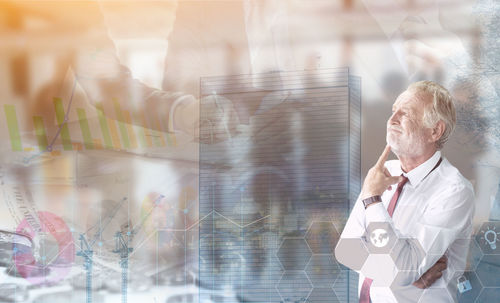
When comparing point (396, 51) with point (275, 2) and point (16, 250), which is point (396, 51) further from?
point (16, 250)

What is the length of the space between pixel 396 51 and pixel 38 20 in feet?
4.99

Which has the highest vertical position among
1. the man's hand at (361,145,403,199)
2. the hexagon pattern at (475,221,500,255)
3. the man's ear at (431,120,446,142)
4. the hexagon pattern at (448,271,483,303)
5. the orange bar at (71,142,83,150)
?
the man's ear at (431,120,446,142)

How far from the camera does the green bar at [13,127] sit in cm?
279

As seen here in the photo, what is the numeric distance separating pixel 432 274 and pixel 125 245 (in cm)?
123

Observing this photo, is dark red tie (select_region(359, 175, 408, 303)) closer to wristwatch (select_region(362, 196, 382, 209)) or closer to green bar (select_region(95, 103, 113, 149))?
wristwatch (select_region(362, 196, 382, 209))

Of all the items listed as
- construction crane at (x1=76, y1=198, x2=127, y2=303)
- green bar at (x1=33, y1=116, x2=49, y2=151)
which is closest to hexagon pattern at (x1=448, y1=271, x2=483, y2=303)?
construction crane at (x1=76, y1=198, x2=127, y2=303)

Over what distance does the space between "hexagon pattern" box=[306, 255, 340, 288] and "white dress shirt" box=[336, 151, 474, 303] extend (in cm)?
20

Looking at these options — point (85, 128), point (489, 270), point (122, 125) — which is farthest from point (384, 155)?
point (85, 128)

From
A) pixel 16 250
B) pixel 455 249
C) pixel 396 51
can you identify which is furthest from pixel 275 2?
pixel 16 250

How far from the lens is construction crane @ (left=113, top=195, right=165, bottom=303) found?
262 cm

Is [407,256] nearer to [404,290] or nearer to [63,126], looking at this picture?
[404,290]

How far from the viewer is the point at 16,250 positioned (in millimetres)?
2762

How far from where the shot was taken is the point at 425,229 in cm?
206
